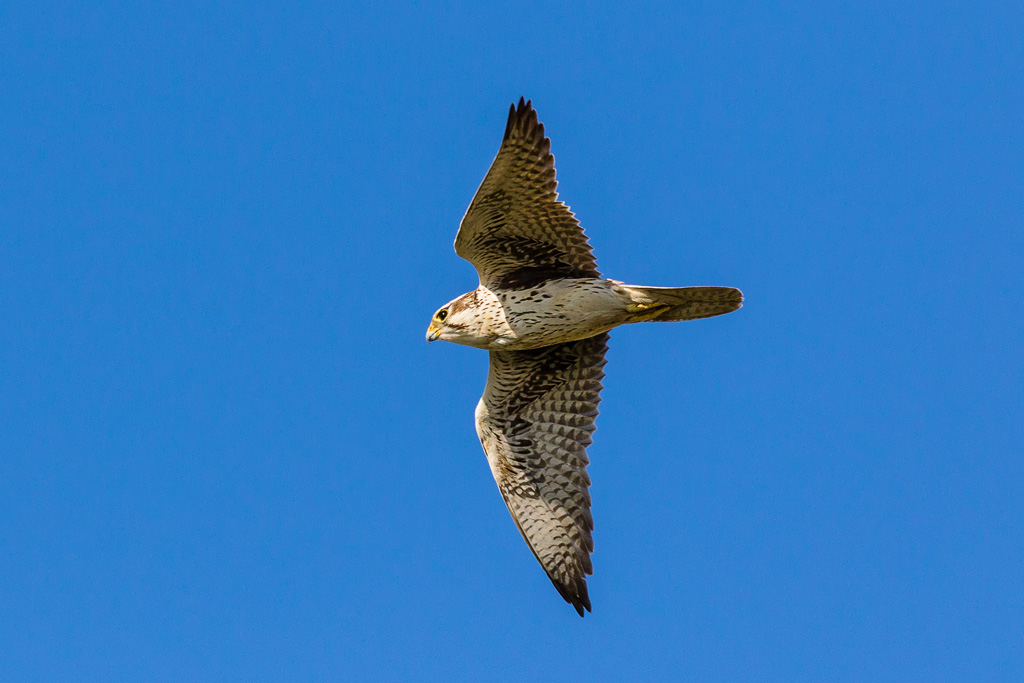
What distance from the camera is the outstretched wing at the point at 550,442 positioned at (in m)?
9.14

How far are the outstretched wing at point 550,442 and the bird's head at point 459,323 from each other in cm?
72

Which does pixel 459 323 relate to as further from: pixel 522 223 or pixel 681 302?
pixel 681 302

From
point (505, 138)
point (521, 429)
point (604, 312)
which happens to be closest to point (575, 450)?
point (521, 429)

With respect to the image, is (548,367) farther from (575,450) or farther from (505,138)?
(505,138)

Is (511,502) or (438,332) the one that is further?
(511,502)

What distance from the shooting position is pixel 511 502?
950cm

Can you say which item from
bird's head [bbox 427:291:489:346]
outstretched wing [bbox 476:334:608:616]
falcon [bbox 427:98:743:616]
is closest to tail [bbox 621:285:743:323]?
falcon [bbox 427:98:743:616]

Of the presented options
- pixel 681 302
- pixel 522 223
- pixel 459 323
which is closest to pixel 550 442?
pixel 459 323

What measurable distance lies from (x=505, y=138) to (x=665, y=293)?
177 centimetres

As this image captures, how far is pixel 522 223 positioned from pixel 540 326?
880 millimetres

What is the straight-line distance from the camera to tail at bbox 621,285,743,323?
7.95 meters

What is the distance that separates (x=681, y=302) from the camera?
8.09m

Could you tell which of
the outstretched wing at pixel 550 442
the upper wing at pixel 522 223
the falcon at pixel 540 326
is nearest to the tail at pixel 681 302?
the falcon at pixel 540 326

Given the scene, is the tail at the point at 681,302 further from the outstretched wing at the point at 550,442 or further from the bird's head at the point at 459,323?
the bird's head at the point at 459,323
